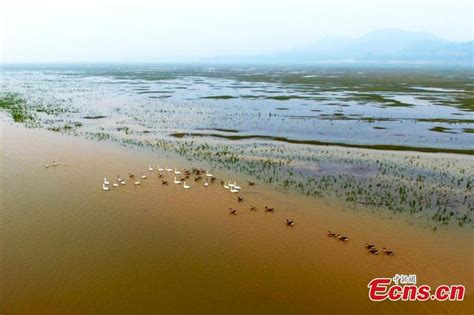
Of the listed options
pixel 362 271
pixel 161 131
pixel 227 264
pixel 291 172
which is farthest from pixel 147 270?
pixel 161 131

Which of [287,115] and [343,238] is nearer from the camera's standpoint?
[343,238]

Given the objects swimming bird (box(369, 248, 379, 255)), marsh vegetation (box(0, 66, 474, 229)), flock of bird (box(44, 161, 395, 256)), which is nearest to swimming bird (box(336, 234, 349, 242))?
swimming bird (box(369, 248, 379, 255))

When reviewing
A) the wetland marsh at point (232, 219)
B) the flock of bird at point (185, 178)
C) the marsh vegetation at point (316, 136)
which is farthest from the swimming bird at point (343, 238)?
the marsh vegetation at point (316, 136)

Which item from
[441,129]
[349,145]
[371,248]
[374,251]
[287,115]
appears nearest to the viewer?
[374,251]

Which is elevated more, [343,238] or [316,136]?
[316,136]

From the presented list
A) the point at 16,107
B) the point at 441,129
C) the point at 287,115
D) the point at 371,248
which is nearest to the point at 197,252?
the point at 371,248

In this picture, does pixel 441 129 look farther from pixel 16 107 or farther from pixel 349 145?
pixel 16 107

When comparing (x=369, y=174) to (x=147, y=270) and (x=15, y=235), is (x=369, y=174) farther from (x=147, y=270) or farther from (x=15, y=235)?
(x=15, y=235)

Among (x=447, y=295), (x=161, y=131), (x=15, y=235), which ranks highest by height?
(x=161, y=131)

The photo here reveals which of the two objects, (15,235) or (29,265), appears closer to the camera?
(29,265)
